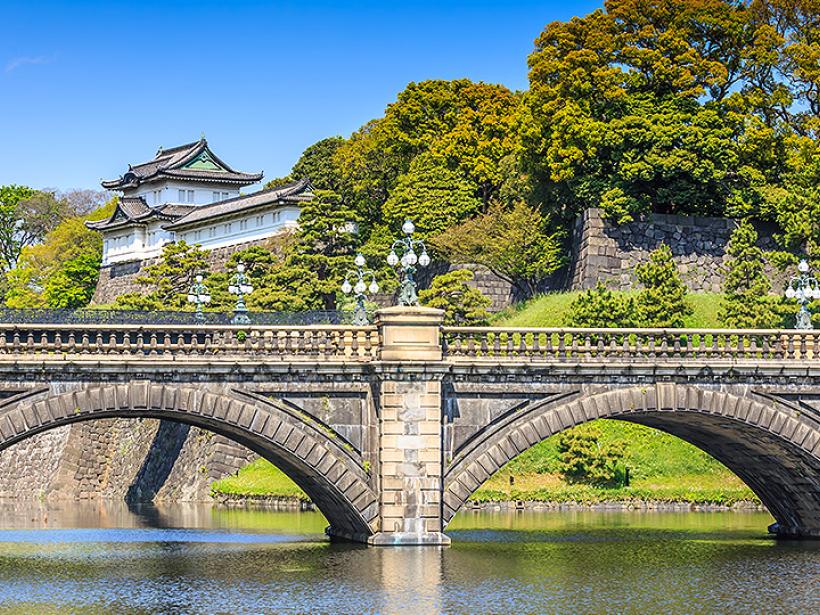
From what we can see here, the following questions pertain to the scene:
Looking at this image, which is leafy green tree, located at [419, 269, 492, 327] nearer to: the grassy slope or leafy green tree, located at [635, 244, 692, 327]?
leafy green tree, located at [635, 244, 692, 327]

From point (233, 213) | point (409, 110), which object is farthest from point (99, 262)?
point (409, 110)

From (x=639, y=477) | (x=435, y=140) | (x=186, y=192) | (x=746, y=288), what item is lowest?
(x=639, y=477)

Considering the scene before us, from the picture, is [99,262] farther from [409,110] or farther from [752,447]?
[752,447]

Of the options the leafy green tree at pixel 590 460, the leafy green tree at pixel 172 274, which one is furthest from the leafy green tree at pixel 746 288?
the leafy green tree at pixel 172 274

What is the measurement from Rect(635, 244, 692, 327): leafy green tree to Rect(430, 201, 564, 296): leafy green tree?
7.44 meters

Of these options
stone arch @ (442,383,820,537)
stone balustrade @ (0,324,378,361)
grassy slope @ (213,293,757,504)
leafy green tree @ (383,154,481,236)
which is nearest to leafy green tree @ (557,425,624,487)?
grassy slope @ (213,293,757,504)

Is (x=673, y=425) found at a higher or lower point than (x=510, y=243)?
lower

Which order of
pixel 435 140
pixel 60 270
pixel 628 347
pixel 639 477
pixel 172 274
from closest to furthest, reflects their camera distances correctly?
pixel 628 347
pixel 639 477
pixel 435 140
pixel 172 274
pixel 60 270

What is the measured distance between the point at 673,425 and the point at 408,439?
1020cm

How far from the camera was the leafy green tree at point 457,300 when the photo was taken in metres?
73.4

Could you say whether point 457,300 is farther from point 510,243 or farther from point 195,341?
point 195,341

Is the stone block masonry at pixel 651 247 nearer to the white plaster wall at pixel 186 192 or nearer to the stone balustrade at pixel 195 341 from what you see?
the stone balustrade at pixel 195 341

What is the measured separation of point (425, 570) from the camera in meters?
38.4

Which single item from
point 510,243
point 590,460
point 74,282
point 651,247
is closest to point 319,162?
point 74,282
